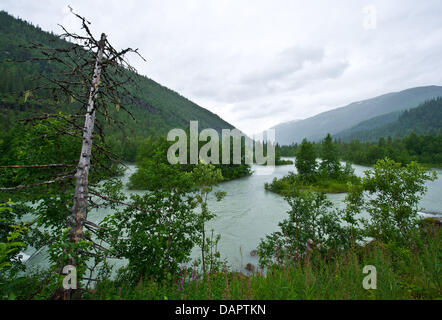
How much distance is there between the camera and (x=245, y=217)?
2027cm

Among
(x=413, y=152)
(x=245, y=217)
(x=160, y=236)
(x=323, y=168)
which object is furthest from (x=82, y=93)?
(x=413, y=152)

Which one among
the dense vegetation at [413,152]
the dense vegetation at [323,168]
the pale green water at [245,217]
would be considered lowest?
the pale green water at [245,217]

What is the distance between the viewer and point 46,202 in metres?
3.61

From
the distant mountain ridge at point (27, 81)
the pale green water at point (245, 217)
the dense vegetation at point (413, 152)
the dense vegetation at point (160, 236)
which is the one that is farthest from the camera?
the dense vegetation at point (413, 152)

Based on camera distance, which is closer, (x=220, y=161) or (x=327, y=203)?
Result: (x=327, y=203)

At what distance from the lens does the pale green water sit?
12797mm

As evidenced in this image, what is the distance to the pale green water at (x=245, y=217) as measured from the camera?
1280 cm

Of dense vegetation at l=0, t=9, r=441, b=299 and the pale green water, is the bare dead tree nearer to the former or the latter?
dense vegetation at l=0, t=9, r=441, b=299

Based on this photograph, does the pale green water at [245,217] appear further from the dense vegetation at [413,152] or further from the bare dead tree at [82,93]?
the dense vegetation at [413,152]

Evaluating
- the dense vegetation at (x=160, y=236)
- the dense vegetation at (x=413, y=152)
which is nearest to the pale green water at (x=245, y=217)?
the dense vegetation at (x=160, y=236)

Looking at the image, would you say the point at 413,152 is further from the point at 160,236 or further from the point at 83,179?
the point at 83,179
